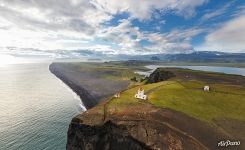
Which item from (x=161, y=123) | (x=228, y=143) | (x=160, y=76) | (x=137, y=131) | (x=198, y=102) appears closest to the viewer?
(x=228, y=143)

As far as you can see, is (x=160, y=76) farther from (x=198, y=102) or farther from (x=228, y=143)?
(x=228, y=143)

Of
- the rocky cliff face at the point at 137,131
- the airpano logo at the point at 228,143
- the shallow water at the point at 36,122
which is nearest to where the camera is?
the airpano logo at the point at 228,143

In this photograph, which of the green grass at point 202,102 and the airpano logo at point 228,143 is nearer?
the airpano logo at point 228,143

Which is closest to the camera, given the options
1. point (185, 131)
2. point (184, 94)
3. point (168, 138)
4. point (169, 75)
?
point (168, 138)

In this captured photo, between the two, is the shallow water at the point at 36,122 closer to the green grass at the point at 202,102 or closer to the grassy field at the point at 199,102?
the grassy field at the point at 199,102

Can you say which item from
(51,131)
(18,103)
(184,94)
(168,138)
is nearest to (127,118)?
(168,138)

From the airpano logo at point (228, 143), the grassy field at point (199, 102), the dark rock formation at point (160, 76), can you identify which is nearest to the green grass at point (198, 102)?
the grassy field at point (199, 102)

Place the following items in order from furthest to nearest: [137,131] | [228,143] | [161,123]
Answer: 1. [161,123]
2. [137,131]
3. [228,143]

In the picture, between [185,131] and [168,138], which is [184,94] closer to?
[185,131]

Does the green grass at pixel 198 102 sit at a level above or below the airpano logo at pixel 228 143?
above

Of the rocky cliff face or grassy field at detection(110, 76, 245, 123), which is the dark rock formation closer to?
grassy field at detection(110, 76, 245, 123)

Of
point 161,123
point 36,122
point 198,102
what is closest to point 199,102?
point 198,102
